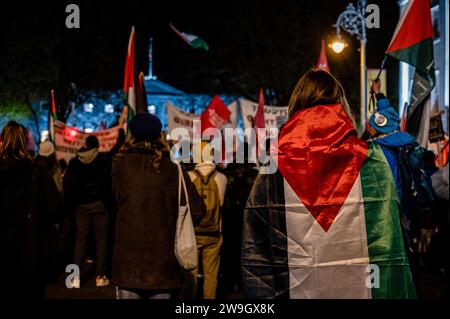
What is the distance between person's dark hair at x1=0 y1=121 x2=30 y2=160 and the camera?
191 inches

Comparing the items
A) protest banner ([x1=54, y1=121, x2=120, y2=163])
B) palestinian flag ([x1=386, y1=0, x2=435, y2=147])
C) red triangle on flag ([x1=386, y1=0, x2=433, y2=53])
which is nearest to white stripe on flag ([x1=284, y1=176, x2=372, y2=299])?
palestinian flag ([x1=386, y1=0, x2=435, y2=147])

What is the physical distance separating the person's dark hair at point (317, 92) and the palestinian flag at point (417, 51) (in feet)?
13.9

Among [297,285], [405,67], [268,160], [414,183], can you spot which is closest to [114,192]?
[268,160]

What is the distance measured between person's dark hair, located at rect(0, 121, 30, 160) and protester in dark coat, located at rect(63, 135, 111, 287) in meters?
3.58

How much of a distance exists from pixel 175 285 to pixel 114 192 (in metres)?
0.90

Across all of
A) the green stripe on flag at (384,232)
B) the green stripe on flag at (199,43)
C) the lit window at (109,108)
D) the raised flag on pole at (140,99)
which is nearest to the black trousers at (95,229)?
the raised flag on pole at (140,99)

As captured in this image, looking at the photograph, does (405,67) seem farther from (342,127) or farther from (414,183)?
(342,127)

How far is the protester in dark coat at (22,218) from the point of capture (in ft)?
15.5

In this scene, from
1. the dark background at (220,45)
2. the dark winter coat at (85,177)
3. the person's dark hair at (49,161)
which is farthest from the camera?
the dark background at (220,45)

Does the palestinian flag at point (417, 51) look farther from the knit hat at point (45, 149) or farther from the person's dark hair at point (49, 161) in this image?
the knit hat at point (45, 149)

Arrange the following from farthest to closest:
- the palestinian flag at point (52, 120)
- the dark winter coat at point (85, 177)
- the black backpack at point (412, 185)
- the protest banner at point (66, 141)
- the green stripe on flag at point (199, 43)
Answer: the green stripe on flag at point (199, 43) → the palestinian flag at point (52, 120) → the protest banner at point (66, 141) → the dark winter coat at point (85, 177) → the black backpack at point (412, 185)

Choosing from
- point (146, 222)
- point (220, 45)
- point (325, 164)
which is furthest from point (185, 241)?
point (220, 45)

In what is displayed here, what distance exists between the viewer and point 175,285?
179 inches

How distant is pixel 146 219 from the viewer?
4.50m
